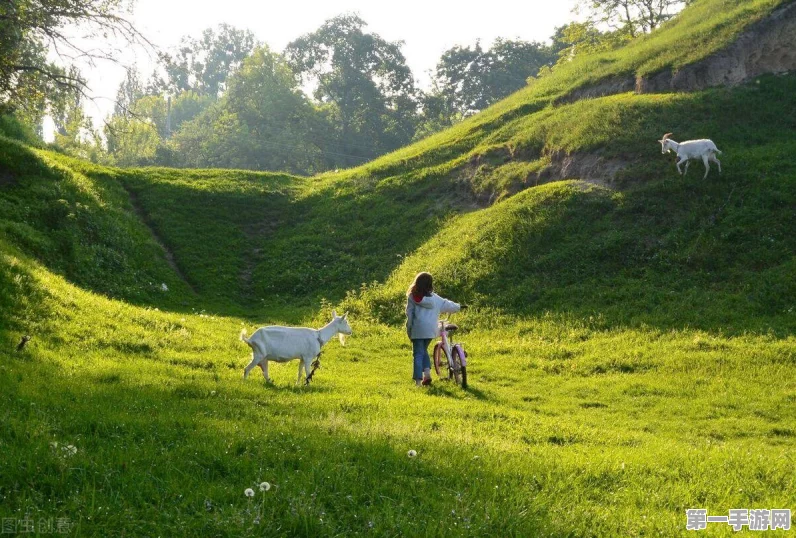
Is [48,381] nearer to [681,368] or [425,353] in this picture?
[425,353]

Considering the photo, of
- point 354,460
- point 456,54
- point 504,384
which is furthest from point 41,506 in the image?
point 456,54

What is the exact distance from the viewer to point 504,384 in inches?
576

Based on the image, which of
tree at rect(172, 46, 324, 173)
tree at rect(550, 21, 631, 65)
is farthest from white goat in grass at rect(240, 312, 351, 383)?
A: tree at rect(172, 46, 324, 173)

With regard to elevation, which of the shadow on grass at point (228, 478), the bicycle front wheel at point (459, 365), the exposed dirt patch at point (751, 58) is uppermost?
the exposed dirt patch at point (751, 58)

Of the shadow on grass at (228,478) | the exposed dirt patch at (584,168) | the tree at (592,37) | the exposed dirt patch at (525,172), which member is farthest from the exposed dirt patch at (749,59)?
the shadow on grass at (228,478)

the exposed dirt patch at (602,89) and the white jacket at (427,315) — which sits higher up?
the exposed dirt patch at (602,89)

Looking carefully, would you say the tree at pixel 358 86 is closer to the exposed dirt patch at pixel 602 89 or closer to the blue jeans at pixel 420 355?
the exposed dirt patch at pixel 602 89

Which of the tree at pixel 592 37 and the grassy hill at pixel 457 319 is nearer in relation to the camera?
the grassy hill at pixel 457 319

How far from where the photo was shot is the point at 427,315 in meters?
13.0

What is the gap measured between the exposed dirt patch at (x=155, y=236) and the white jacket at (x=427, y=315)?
1561 centimetres

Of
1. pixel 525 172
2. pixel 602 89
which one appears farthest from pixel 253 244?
pixel 602 89

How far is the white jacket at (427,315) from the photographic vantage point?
12.9 meters

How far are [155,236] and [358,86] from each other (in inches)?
2374

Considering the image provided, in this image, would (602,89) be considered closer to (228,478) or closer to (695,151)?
(695,151)
